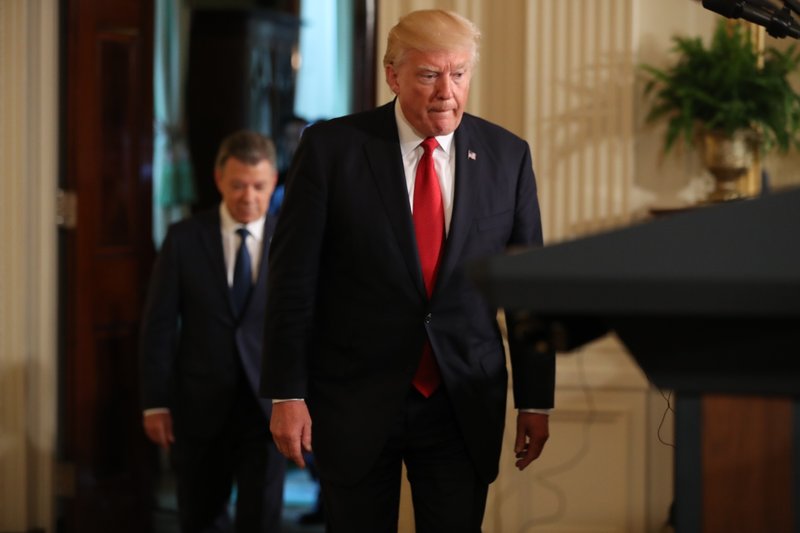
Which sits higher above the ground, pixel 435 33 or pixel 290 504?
pixel 435 33

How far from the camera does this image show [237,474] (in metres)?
3.86

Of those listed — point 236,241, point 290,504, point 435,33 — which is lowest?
point 290,504

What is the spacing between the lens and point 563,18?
12.4 ft

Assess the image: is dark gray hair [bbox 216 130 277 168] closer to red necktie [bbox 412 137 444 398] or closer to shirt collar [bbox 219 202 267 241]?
shirt collar [bbox 219 202 267 241]

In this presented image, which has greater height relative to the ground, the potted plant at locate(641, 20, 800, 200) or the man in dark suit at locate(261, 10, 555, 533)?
the potted plant at locate(641, 20, 800, 200)

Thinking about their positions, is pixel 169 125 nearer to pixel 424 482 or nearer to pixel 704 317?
pixel 424 482

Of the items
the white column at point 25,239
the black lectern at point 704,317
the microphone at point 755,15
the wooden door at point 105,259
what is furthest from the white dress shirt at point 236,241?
the black lectern at point 704,317

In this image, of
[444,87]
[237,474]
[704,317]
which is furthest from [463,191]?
[237,474]

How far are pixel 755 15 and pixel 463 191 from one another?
775mm

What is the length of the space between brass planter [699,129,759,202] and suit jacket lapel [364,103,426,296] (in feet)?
5.19

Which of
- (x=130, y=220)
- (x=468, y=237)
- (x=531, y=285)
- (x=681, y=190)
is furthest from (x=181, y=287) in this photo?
(x=531, y=285)

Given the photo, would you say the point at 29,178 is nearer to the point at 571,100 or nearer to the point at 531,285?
the point at 571,100

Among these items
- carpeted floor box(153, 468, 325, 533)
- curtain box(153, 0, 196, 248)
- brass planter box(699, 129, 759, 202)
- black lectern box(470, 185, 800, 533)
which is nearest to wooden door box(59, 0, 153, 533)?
carpeted floor box(153, 468, 325, 533)

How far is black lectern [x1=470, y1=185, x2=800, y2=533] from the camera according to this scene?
0.99 meters
